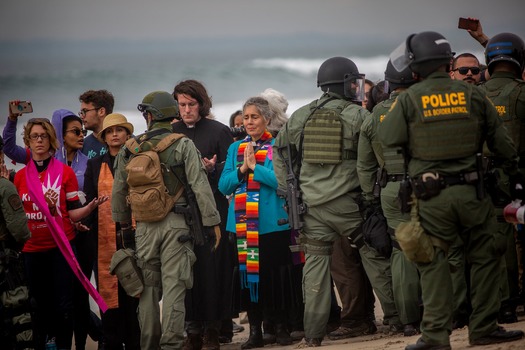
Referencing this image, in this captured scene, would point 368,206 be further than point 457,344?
Yes

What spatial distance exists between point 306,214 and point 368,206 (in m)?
0.50

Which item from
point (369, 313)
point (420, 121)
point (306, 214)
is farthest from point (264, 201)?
point (420, 121)

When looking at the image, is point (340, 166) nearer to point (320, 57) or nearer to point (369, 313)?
point (369, 313)

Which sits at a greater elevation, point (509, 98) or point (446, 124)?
point (509, 98)

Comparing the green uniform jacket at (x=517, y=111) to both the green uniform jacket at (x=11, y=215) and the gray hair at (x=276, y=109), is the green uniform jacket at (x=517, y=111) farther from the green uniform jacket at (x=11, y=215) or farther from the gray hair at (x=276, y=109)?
the green uniform jacket at (x=11, y=215)

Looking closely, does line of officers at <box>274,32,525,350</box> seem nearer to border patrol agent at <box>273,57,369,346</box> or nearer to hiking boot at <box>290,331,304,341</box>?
border patrol agent at <box>273,57,369,346</box>

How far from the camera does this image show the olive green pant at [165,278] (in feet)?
24.1

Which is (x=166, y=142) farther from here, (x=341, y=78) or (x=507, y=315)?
(x=507, y=315)

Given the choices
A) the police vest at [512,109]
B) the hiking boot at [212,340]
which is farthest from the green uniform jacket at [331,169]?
the hiking boot at [212,340]

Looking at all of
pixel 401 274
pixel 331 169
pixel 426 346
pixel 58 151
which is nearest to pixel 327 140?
pixel 331 169

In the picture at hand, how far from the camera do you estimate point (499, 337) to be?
600 cm

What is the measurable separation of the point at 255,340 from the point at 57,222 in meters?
1.83

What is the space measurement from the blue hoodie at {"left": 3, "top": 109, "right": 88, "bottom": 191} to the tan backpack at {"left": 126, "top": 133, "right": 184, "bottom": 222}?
1231 millimetres

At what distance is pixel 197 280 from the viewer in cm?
835
